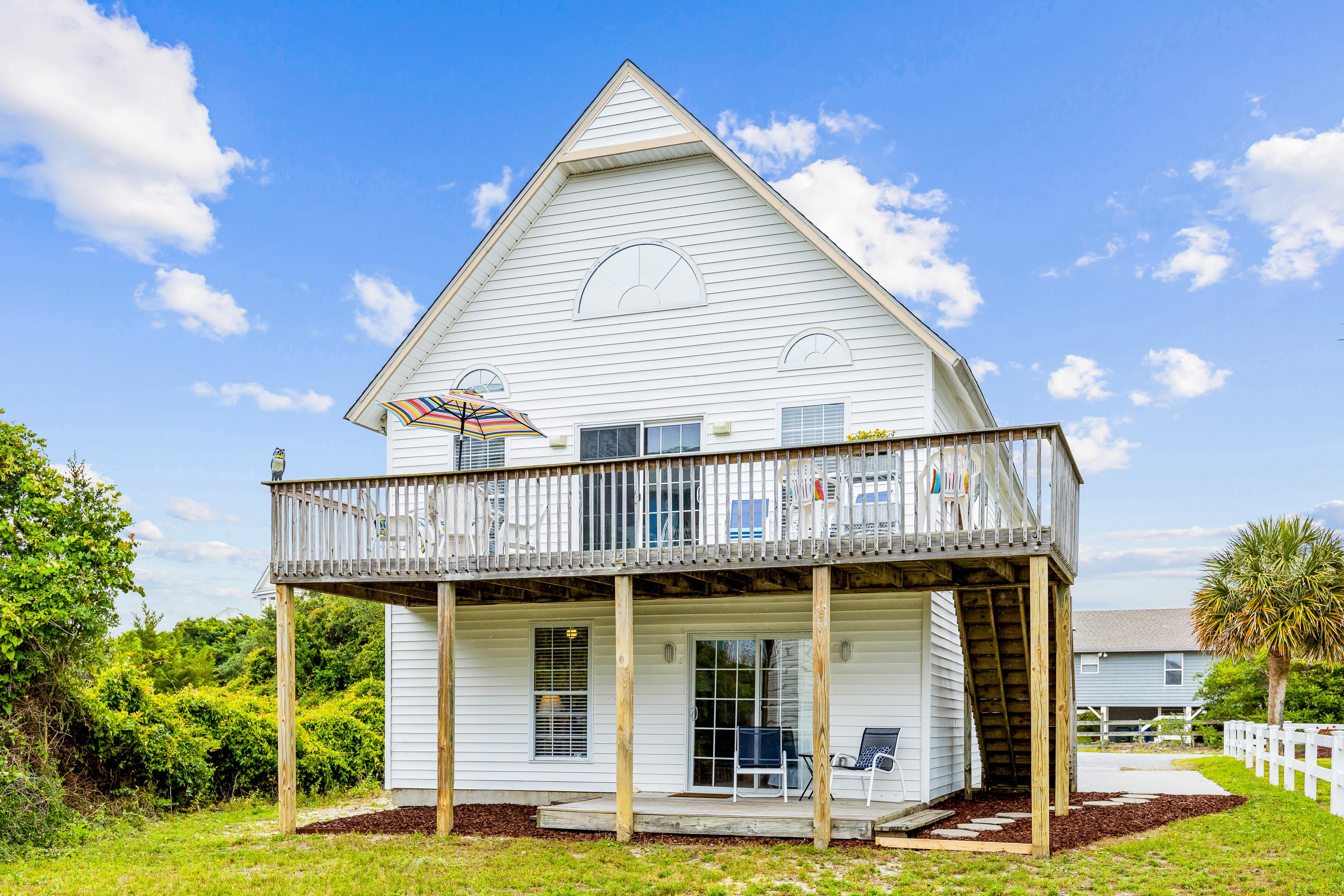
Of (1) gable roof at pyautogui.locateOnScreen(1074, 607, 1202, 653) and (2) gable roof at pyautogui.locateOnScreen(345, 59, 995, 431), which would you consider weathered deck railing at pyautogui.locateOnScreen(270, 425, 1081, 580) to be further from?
(1) gable roof at pyautogui.locateOnScreen(1074, 607, 1202, 653)

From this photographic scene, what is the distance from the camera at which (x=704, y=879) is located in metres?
9.48

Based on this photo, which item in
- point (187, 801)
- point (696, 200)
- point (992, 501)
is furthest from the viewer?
point (187, 801)

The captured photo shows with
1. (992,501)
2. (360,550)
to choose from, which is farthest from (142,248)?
(992,501)

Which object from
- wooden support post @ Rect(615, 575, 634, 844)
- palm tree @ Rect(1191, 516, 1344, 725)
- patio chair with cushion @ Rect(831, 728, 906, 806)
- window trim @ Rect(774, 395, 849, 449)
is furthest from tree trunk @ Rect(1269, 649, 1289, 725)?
wooden support post @ Rect(615, 575, 634, 844)

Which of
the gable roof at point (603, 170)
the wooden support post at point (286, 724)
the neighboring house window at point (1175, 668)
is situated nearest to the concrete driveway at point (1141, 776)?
the gable roof at point (603, 170)

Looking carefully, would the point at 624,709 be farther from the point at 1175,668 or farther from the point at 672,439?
the point at 1175,668

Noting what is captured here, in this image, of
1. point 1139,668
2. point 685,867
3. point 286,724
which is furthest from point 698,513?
point 1139,668

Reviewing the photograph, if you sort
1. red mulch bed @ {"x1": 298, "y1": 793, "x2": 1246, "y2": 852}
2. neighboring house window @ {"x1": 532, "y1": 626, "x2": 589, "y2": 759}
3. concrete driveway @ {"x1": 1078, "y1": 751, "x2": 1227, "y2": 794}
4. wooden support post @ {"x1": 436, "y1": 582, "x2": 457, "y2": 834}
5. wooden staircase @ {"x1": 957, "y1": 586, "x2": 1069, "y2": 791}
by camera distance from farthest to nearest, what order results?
concrete driveway @ {"x1": 1078, "y1": 751, "x2": 1227, "y2": 794}, neighboring house window @ {"x1": 532, "y1": 626, "x2": 589, "y2": 759}, wooden staircase @ {"x1": 957, "y1": 586, "x2": 1069, "y2": 791}, wooden support post @ {"x1": 436, "y1": 582, "x2": 457, "y2": 834}, red mulch bed @ {"x1": 298, "y1": 793, "x2": 1246, "y2": 852}

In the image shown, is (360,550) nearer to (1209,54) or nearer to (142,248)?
(142,248)

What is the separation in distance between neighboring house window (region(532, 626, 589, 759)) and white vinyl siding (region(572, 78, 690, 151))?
6.63m

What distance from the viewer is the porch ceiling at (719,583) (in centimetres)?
1248

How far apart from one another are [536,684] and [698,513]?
161 inches

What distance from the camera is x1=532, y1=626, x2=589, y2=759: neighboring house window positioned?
1517 cm

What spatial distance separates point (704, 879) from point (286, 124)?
19.1m
